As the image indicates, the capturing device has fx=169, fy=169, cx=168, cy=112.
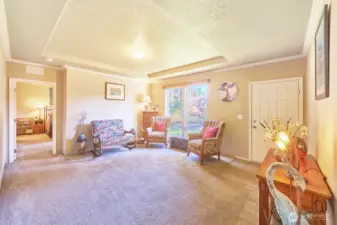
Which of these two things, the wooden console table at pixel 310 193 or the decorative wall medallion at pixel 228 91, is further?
the decorative wall medallion at pixel 228 91

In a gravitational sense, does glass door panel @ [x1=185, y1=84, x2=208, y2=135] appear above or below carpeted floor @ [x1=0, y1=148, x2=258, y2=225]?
above

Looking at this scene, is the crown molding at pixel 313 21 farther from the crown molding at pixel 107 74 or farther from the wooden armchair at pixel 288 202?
the crown molding at pixel 107 74

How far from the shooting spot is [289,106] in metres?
3.43

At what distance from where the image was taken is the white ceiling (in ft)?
6.07

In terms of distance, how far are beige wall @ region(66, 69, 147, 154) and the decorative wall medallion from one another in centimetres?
300

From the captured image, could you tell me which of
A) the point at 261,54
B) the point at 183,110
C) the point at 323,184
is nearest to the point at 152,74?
the point at 183,110

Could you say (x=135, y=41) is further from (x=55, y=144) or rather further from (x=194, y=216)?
(x=55, y=144)

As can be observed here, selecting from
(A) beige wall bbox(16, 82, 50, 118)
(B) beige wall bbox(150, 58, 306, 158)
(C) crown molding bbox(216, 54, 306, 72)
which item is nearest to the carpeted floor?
(B) beige wall bbox(150, 58, 306, 158)

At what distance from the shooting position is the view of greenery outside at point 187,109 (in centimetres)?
509

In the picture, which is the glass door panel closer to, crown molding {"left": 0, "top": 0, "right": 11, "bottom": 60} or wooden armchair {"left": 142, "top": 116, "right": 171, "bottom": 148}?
wooden armchair {"left": 142, "top": 116, "right": 171, "bottom": 148}

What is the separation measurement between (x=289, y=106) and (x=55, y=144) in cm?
556

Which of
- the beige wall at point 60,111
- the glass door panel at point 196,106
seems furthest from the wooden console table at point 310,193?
the beige wall at point 60,111

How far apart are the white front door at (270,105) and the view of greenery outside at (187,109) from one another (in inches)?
56.4

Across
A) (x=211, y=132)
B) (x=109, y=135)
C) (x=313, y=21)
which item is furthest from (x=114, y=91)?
(x=313, y=21)
